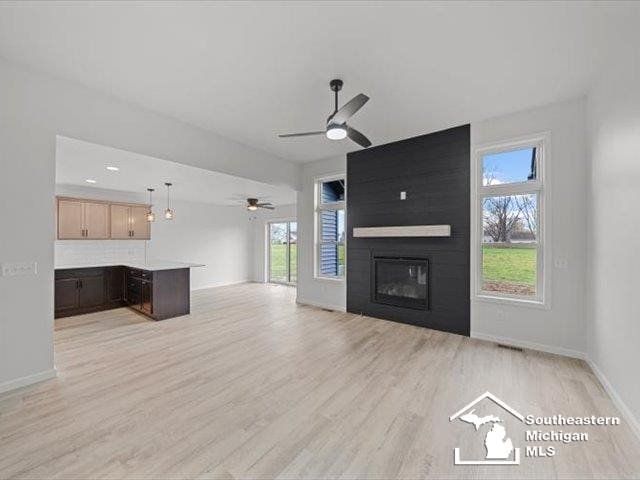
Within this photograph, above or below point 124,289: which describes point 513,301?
above

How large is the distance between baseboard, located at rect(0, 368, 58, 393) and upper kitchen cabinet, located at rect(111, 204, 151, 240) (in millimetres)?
4333

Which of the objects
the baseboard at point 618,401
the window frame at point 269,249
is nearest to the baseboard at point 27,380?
the baseboard at point 618,401

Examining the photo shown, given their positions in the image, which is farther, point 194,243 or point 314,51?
point 194,243

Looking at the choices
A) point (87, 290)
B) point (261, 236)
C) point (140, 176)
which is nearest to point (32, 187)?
point (140, 176)

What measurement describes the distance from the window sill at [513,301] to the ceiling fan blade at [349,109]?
302 centimetres

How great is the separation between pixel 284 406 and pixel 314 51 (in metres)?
2.99

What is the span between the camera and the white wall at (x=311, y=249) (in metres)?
5.61

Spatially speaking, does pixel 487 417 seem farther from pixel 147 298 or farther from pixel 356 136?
pixel 147 298

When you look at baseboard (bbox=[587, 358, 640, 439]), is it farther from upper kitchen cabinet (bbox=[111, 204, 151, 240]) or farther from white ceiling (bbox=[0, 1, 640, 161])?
upper kitchen cabinet (bbox=[111, 204, 151, 240])

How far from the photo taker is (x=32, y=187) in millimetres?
2709

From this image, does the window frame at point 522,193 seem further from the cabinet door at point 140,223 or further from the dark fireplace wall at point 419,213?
A: the cabinet door at point 140,223

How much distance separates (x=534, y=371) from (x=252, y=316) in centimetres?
408

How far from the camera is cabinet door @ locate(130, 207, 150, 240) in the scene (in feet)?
22.3

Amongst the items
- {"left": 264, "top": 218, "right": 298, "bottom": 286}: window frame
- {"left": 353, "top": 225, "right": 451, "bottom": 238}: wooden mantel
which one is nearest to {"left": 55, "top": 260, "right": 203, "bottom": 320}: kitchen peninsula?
{"left": 353, "top": 225, "right": 451, "bottom": 238}: wooden mantel
